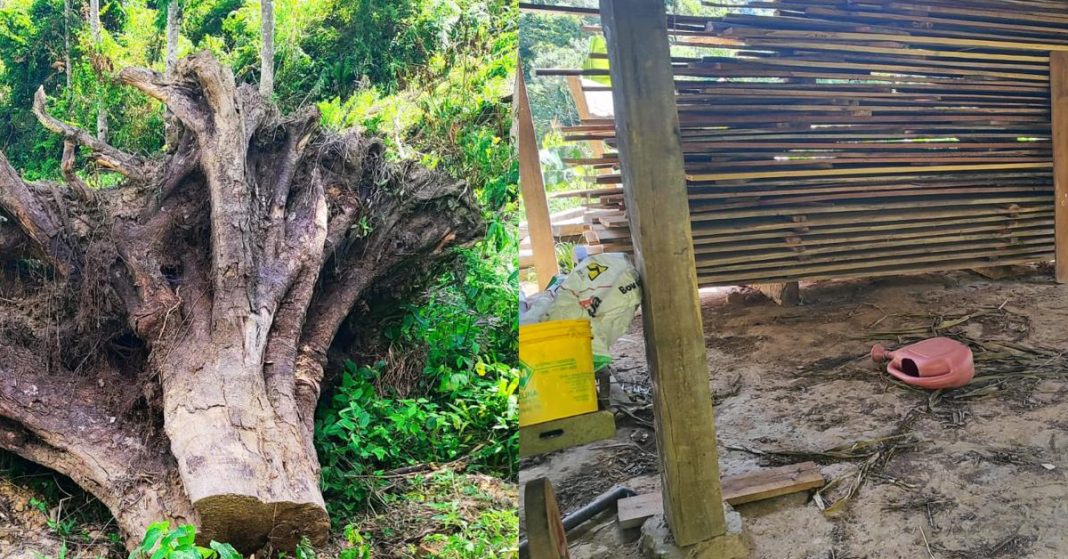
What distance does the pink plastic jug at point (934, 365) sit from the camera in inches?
152

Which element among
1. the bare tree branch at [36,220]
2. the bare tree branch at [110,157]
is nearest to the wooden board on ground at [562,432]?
the bare tree branch at [36,220]

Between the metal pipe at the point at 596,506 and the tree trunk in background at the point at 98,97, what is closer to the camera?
the metal pipe at the point at 596,506

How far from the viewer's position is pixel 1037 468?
2.98 m

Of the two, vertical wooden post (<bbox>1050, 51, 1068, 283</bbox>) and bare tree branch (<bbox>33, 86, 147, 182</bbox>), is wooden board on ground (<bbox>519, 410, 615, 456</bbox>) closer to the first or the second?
bare tree branch (<bbox>33, 86, 147, 182</bbox>)

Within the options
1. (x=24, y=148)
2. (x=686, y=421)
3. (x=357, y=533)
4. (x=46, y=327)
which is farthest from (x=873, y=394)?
(x=24, y=148)

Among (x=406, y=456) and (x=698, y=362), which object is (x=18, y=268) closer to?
(x=406, y=456)

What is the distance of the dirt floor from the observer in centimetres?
265

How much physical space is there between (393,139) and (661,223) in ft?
13.7

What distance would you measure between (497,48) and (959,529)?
5609 millimetres

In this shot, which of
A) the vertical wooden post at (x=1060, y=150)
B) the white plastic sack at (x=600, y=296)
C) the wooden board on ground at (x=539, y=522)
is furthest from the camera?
the vertical wooden post at (x=1060, y=150)

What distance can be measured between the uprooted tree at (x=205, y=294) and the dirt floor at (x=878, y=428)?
48.4 inches

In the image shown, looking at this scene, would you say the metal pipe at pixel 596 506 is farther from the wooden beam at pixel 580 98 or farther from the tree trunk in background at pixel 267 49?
the tree trunk in background at pixel 267 49

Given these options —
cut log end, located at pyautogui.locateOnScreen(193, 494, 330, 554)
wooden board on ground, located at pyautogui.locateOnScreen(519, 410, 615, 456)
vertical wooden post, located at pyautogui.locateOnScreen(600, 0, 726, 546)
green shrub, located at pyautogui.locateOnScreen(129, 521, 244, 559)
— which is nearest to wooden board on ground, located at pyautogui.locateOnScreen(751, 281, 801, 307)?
vertical wooden post, located at pyautogui.locateOnScreen(600, 0, 726, 546)

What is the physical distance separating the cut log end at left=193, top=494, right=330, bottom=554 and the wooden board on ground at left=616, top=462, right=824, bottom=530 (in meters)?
1.14
